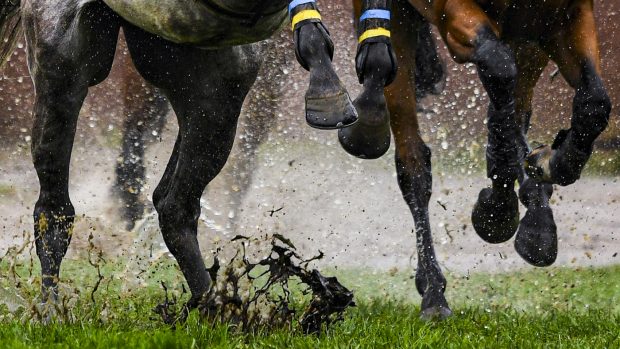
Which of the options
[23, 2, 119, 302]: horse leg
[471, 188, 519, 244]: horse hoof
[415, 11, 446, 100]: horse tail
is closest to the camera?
[23, 2, 119, 302]: horse leg

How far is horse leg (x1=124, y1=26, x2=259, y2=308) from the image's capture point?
4.49 meters

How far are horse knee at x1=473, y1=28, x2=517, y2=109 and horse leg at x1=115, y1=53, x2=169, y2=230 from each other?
13.7ft

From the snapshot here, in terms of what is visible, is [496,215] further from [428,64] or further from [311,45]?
[311,45]

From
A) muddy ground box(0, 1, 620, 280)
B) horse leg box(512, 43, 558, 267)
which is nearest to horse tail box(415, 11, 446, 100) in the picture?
horse leg box(512, 43, 558, 267)

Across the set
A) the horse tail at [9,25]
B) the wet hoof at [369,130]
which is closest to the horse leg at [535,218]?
the wet hoof at [369,130]

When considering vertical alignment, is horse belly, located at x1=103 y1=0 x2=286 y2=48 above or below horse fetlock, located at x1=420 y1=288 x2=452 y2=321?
above

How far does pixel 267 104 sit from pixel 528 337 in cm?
560

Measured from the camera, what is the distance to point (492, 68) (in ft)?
16.1

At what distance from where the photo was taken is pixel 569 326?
15.3ft

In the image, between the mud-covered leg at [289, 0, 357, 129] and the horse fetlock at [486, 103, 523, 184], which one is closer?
the mud-covered leg at [289, 0, 357, 129]

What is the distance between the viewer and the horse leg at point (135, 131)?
Answer: 8797 mm

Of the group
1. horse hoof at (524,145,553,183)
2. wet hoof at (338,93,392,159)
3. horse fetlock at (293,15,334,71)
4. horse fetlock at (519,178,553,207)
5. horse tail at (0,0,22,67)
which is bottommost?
horse fetlock at (519,178,553,207)

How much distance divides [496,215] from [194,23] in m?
2.27

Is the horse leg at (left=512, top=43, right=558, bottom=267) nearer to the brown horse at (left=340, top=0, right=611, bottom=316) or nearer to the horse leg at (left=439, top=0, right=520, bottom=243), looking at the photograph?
the brown horse at (left=340, top=0, right=611, bottom=316)
